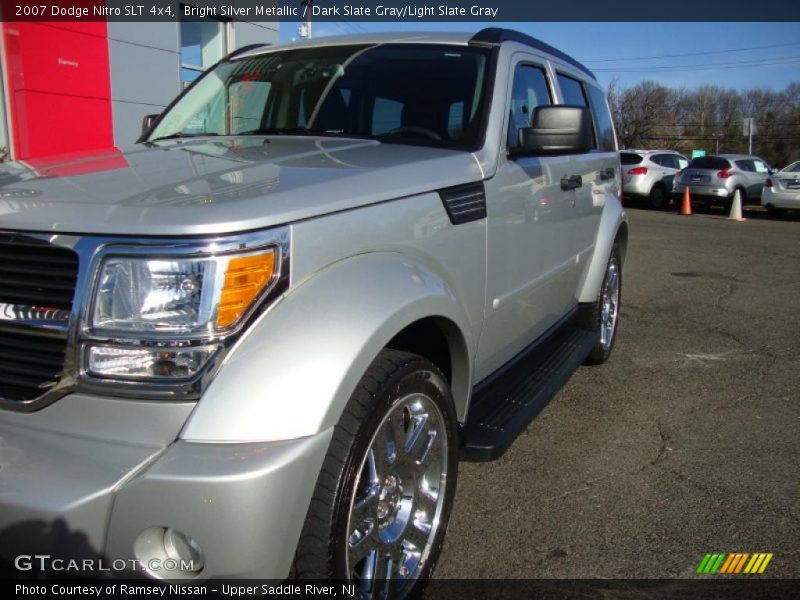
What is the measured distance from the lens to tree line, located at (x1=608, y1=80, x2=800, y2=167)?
207 feet

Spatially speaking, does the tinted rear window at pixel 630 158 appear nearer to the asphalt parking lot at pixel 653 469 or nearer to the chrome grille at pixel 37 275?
the asphalt parking lot at pixel 653 469

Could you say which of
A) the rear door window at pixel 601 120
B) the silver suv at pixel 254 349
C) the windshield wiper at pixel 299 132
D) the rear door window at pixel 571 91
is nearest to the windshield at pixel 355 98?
the windshield wiper at pixel 299 132

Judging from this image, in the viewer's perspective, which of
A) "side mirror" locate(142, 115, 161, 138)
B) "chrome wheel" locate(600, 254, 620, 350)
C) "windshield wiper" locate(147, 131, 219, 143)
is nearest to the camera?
"windshield wiper" locate(147, 131, 219, 143)

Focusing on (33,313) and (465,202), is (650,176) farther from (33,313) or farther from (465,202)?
(33,313)

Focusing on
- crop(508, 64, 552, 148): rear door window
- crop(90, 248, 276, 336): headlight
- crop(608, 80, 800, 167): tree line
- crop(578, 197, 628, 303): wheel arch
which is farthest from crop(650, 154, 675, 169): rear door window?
crop(608, 80, 800, 167): tree line

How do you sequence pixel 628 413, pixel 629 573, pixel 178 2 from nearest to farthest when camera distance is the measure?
1. pixel 629 573
2. pixel 628 413
3. pixel 178 2

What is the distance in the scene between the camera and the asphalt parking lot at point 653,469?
2.74 meters

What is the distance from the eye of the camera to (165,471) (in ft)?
5.16

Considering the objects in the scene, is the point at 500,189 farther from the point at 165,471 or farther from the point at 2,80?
the point at 2,80

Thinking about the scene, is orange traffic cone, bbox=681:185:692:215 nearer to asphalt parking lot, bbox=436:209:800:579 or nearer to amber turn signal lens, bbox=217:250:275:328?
asphalt parking lot, bbox=436:209:800:579

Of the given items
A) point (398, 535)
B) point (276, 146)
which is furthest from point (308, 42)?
→ point (398, 535)

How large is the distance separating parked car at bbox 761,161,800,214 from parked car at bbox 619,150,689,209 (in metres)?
3.29

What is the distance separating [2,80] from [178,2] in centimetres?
282

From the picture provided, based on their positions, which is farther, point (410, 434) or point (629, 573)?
point (629, 573)
